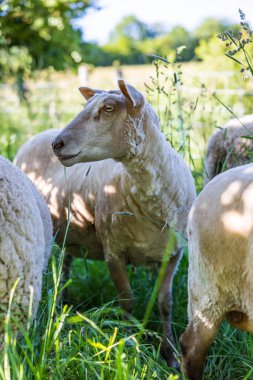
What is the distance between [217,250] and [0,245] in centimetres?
89

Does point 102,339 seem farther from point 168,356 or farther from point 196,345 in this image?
point 168,356

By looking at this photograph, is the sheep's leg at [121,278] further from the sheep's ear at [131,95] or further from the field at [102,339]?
the sheep's ear at [131,95]

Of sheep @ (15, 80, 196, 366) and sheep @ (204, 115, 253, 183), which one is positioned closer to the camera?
sheep @ (15, 80, 196, 366)

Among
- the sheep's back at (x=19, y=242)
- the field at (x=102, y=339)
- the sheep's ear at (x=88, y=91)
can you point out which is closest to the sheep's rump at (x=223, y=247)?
the field at (x=102, y=339)

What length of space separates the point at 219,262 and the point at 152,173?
1.12 metres

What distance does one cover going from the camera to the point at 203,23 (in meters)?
78.4

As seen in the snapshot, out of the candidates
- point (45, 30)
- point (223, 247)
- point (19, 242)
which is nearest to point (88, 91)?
point (19, 242)

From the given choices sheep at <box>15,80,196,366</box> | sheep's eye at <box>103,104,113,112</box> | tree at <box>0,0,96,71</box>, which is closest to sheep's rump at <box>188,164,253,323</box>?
sheep at <box>15,80,196,366</box>

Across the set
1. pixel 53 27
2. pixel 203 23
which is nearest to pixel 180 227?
pixel 53 27

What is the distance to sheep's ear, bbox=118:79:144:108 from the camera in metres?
3.30

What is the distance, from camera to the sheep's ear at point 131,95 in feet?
10.8

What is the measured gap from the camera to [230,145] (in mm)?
4875

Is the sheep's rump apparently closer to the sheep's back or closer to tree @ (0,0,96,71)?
the sheep's back

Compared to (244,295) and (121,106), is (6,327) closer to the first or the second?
(244,295)
